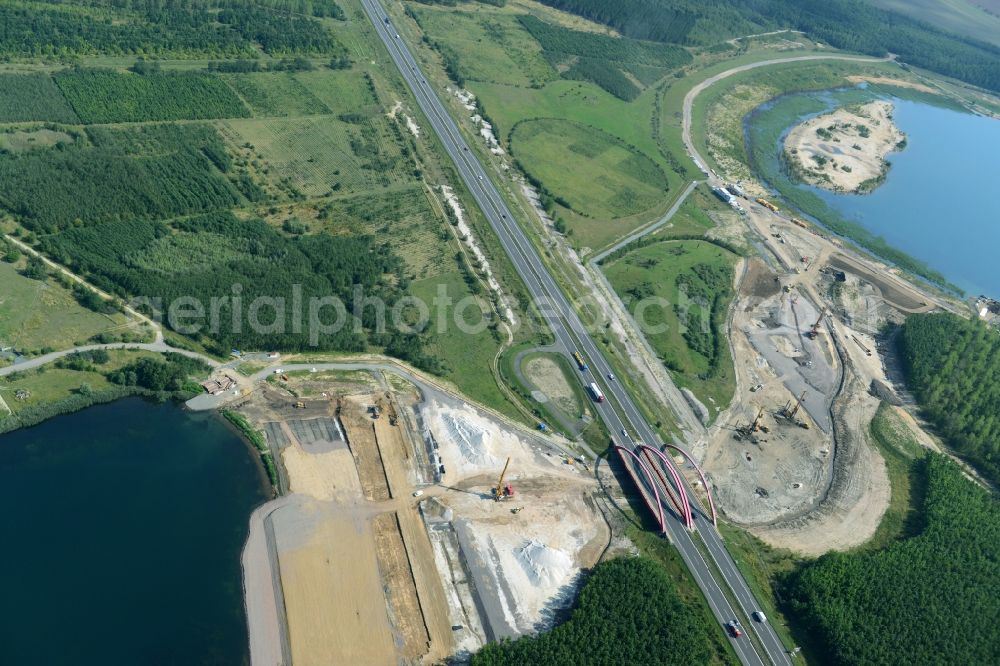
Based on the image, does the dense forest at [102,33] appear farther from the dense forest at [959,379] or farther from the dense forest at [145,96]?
the dense forest at [959,379]

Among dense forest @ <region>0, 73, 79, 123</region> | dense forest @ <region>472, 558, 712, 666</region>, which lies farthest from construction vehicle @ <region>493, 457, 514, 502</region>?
dense forest @ <region>0, 73, 79, 123</region>

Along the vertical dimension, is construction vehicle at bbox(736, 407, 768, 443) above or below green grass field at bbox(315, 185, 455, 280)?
below

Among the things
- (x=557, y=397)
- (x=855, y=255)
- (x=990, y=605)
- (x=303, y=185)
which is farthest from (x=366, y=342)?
(x=855, y=255)

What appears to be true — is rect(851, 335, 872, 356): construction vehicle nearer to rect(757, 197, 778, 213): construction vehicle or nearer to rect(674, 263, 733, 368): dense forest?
rect(674, 263, 733, 368): dense forest

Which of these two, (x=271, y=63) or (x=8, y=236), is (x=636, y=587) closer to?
(x=8, y=236)

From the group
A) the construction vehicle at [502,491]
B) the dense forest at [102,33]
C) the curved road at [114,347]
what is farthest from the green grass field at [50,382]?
the dense forest at [102,33]

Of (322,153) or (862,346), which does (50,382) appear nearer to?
(322,153)
